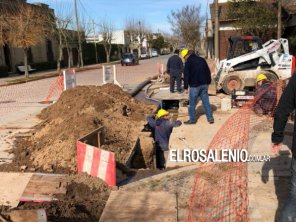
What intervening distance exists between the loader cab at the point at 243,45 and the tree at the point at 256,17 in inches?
420

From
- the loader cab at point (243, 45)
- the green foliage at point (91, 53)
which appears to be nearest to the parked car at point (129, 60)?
the green foliage at point (91, 53)

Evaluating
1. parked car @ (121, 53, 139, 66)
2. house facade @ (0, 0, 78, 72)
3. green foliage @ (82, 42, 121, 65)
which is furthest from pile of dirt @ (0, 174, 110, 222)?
green foliage @ (82, 42, 121, 65)

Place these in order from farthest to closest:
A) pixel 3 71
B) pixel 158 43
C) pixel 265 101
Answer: pixel 158 43 → pixel 3 71 → pixel 265 101

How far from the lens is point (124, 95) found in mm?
12578

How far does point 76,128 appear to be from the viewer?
7.41 m

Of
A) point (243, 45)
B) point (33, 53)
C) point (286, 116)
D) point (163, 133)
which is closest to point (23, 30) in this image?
point (33, 53)

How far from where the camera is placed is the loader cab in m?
14.4

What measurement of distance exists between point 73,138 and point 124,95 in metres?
5.71

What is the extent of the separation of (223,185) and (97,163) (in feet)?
5.75

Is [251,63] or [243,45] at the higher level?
[243,45]

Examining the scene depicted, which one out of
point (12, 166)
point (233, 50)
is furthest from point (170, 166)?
point (233, 50)

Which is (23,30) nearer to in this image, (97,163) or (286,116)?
(97,163)

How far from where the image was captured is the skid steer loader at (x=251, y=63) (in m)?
13.9

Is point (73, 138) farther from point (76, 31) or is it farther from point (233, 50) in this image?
point (76, 31)
